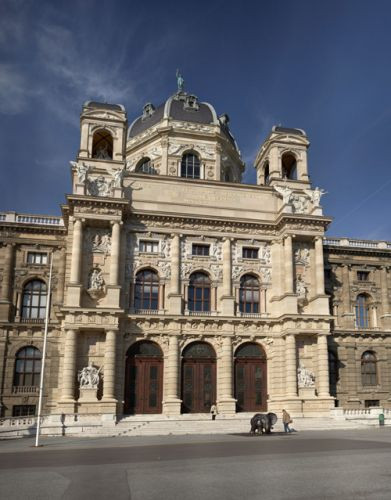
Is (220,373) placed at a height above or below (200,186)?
below

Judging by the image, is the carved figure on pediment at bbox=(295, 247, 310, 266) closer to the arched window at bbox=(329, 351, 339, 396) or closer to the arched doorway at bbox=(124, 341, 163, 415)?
the arched window at bbox=(329, 351, 339, 396)

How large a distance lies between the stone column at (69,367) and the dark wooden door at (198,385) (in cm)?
784

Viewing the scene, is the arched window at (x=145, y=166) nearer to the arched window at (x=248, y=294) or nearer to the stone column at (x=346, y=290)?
the arched window at (x=248, y=294)

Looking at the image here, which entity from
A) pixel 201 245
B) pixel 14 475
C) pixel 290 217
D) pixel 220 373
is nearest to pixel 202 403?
pixel 220 373

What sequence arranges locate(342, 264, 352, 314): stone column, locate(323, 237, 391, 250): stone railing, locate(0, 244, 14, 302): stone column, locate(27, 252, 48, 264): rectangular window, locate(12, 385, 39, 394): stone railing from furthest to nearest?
locate(323, 237, 391, 250): stone railing, locate(342, 264, 352, 314): stone column, locate(27, 252, 48, 264): rectangular window, locate(0, 244, 14, 302): stone column, locate(12, 385, 39, 394): stone railing

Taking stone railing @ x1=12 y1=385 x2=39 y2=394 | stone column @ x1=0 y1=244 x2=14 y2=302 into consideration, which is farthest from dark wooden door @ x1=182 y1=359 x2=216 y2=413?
stone column @ x1=0 y1=244 x2=14 y2=302

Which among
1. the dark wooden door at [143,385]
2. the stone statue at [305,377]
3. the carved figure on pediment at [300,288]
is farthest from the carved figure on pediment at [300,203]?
the dark wooden door at [143,385]

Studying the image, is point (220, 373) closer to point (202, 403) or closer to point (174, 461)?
point (202, 403)

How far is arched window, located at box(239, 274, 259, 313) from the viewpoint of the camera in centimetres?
4122

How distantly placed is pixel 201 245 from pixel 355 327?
15.1 metres

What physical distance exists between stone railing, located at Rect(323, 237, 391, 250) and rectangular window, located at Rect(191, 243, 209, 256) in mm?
11790

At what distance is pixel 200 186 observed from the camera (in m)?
43.0

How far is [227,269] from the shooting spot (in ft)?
134

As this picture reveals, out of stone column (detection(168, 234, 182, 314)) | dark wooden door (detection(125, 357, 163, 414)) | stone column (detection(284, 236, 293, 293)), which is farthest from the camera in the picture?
stone column (detection(284, 236, 293, 293))
